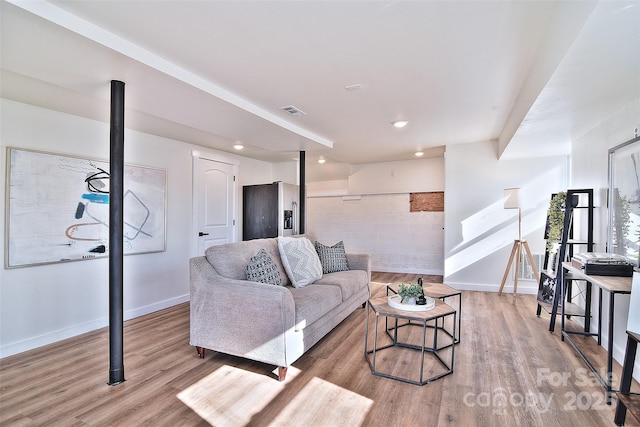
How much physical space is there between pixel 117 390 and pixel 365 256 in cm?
282

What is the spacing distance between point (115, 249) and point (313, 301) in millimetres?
1538

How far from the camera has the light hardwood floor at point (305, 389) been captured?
1.84 metres

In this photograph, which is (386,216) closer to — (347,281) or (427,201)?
(427,201)

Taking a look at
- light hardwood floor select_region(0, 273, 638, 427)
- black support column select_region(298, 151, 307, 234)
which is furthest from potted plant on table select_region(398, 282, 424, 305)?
black support column select_region(298, 151, 307, 234)

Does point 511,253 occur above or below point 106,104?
below

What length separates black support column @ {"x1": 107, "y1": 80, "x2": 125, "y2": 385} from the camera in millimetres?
2221

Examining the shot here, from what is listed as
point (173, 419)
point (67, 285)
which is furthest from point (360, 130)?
point (67, 285)

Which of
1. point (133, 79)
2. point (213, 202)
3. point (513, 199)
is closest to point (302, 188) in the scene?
point (213, 202)

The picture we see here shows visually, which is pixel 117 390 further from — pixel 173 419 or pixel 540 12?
pixel 540 12

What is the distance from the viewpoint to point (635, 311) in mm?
1648

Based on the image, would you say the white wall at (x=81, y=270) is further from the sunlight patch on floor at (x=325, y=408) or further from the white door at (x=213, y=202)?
the sunlight patch on floor at (x=325, y=408)

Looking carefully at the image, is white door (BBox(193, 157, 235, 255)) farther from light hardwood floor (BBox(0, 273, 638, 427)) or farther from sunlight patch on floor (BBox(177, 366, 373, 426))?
sunlight patch on floor (BBox(177, 366, 373, 426))

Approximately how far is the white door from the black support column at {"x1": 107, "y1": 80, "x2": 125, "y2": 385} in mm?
2272

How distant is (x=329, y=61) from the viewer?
2199mm
